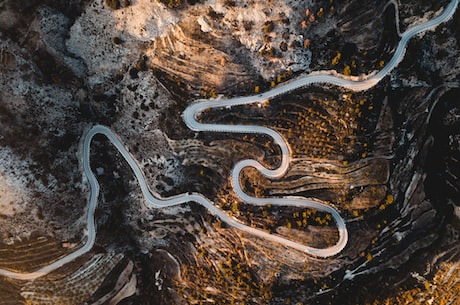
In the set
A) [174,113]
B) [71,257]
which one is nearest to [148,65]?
[174,113]

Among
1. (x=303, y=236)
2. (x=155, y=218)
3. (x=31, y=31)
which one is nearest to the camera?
(x=31, y=31)

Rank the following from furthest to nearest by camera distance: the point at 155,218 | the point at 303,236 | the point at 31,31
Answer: the point at 155,218, the point at 303,236, the point at 31,31

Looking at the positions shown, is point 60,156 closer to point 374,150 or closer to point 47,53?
point 47,53

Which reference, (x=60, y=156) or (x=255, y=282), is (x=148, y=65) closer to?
(x=60, y=156)

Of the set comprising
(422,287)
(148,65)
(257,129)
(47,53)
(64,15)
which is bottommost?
(422,287)

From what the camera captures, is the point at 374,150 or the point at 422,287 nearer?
the point at 374,150

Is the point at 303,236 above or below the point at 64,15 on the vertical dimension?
below

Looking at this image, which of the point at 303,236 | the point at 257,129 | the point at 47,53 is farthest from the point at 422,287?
the point at 47,53
